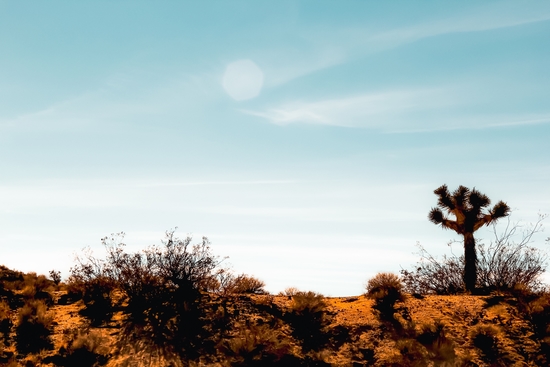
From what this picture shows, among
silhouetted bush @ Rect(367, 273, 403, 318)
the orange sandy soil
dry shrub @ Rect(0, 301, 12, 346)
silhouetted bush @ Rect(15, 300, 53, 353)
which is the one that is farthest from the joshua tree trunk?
dry shrub @ Rect(0, 301, 12, 346)

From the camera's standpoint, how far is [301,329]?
1611cm

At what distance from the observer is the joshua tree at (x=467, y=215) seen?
22406 millimetres

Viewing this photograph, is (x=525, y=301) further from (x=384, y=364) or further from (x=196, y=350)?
(x=196, y=350)

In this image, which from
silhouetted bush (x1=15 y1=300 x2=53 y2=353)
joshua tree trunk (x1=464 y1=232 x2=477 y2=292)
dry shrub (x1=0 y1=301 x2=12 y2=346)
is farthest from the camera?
joshua tree trunk (x1=464 y1=232 x2=477 y2=292)

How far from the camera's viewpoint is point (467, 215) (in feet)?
75.8

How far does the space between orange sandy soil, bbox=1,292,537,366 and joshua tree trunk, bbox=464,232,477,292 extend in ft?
12.8

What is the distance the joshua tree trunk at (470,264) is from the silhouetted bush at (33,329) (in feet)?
53.4

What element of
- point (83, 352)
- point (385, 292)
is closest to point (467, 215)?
point (385, 292)

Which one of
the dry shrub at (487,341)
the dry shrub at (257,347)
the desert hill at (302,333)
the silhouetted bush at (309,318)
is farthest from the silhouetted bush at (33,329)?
the dry shrub at (487,341)

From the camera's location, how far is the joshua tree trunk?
22.1 meters

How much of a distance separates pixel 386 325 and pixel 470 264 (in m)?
8.12

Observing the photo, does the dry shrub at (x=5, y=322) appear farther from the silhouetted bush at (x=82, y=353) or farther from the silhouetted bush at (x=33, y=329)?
the silhouetted bush at (x=82, y=353)

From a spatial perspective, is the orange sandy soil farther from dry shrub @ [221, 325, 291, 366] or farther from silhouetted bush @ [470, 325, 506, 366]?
dry shrub @ [221, 325, 291, 366]

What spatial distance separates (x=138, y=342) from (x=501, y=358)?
10.4m
